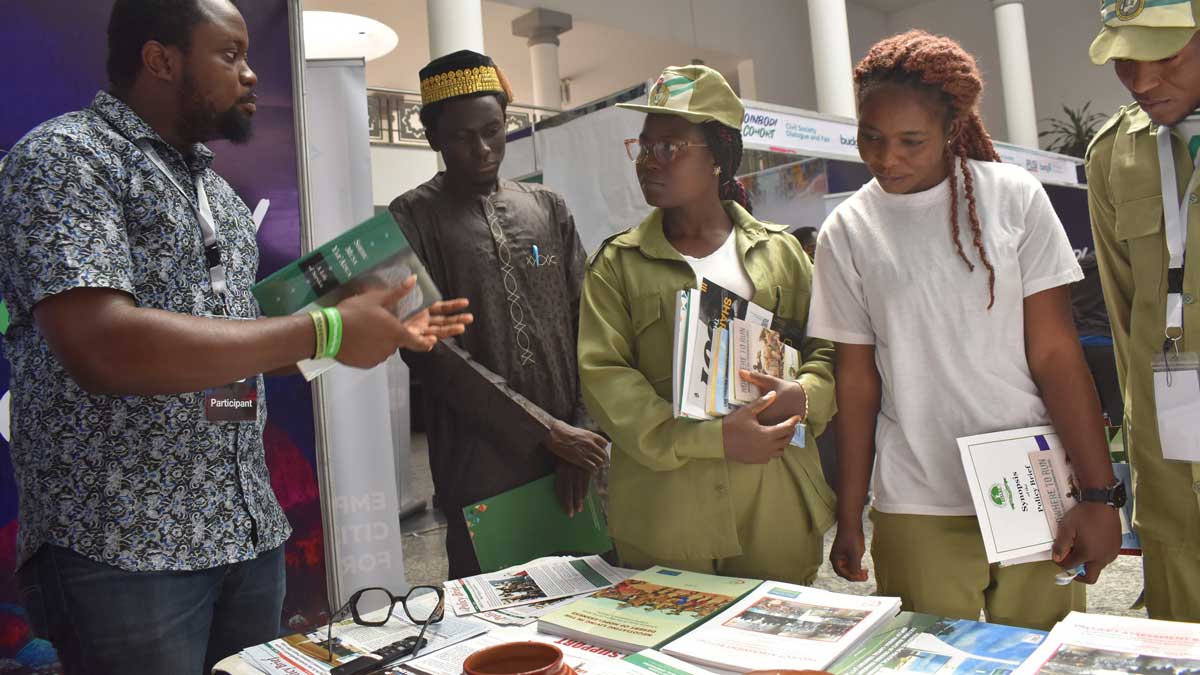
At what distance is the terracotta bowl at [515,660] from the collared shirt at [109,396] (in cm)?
55

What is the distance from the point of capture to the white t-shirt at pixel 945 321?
1.50 m

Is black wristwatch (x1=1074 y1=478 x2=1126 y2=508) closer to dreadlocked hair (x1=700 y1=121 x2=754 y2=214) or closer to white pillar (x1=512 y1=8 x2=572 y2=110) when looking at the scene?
dreadlocked hair (x1=700 y1=121 x2=754 y2=214)

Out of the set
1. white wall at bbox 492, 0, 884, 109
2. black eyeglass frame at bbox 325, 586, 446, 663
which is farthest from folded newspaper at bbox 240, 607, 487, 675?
white wall at bbox 492, 0, 884, 109

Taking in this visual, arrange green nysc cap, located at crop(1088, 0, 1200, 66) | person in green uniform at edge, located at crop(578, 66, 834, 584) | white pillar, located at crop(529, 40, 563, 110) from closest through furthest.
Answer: green nysc cap, located at crop(1088, 0, 1200, 66)
person in green uniform at edge, located at crop(578, 66, 834, 584)
white pillar, located at crop(529, 40, 563, 110)

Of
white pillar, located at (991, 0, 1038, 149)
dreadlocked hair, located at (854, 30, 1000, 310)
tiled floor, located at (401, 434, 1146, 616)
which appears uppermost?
white pillar, located at (991, 0, 1038, 149)

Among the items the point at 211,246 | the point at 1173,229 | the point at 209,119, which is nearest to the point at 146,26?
the point at 209,119

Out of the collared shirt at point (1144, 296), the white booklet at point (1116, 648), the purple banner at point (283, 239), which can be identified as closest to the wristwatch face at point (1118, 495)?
the collared shirt at point (1144, 296)

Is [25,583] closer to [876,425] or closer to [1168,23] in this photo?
[876,425]

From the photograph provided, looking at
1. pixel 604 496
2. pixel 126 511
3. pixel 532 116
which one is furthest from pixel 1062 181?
pixel 126 511

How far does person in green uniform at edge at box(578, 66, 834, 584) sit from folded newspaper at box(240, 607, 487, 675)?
0.44 m

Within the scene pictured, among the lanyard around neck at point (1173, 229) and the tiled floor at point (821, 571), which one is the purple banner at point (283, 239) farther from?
the lanyard around neck at point (1173, 229)

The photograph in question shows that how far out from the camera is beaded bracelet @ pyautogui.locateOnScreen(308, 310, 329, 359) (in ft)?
4.10

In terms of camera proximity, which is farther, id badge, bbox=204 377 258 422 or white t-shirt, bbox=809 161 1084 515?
white t-shirt, bbox=809 161 1084 515

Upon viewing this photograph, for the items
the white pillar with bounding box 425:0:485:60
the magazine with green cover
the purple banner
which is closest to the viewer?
the magazine with green cover
